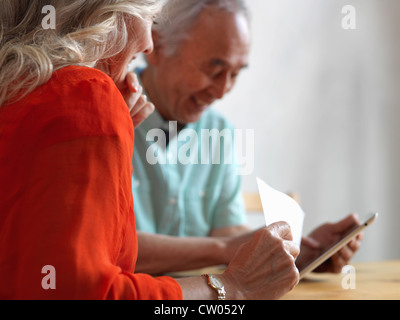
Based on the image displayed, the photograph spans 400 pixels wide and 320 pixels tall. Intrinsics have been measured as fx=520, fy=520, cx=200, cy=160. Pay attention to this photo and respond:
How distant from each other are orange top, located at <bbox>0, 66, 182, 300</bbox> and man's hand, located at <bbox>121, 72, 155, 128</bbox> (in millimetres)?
317

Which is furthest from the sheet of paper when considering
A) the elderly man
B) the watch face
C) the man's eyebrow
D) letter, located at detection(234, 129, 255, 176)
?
letter, located at detection(234, 129, 255, 176)

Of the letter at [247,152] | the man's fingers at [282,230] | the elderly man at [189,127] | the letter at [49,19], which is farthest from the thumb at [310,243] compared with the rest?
the letter at [247,152]

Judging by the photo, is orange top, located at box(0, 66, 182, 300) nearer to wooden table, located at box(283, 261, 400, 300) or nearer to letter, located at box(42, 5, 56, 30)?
letter, located at box(42, 5, 56, 30)

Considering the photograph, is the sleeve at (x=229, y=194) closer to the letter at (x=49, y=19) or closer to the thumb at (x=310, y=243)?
the thumb at (x=310, y=243)

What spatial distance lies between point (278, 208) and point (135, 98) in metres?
0.39

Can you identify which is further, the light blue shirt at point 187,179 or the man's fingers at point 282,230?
the light blue shirt at point 187,179

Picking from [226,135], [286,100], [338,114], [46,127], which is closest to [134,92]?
[46,127]

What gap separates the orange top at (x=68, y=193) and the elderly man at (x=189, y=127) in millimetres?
771

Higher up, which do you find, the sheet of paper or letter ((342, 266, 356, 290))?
the sheet of paper

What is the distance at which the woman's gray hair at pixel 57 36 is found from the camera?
0.70 metres

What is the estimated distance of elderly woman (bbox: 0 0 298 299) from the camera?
0.57 meters

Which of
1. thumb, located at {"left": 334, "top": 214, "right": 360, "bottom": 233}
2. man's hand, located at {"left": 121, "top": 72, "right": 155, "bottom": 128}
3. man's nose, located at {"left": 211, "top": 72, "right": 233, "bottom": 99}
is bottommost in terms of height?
thumb, located at {"left": 334, "top": 214, "right": 360, "bottom": 233}
